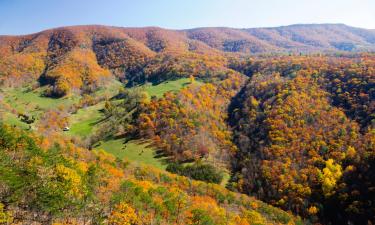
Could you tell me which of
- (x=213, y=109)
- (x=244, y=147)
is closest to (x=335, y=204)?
(x=244, y=147)

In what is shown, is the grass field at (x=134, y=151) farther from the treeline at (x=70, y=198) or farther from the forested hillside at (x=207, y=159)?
the treeline at (x=70, y=198)

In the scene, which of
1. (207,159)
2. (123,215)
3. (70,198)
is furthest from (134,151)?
(123,215)

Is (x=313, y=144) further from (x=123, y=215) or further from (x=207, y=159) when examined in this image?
(x=123, y=215)

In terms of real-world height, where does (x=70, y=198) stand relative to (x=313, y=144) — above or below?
above

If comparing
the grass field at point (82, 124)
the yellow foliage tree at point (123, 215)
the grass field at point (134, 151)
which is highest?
the yellow foliage tree at point (123, 215)

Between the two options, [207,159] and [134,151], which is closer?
[207,159]

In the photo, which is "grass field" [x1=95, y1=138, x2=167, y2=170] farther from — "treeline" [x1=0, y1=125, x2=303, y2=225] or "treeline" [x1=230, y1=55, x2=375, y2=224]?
"treeline" [x1=0, y1=125, x2=303, y2=225]

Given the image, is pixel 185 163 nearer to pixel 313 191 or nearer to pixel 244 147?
pixel 244 147

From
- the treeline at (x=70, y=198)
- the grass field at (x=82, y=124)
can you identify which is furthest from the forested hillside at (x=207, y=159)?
the grass field at (x=82, y=124)
